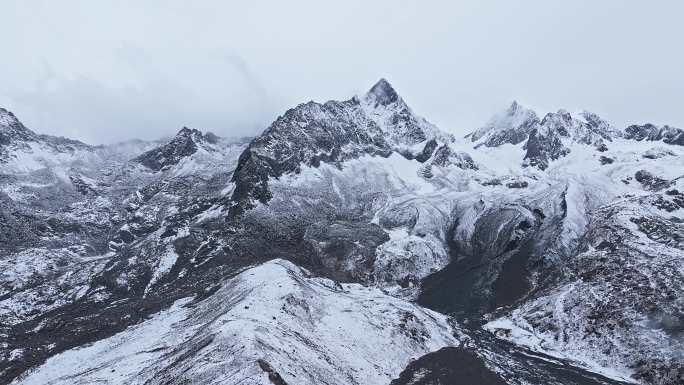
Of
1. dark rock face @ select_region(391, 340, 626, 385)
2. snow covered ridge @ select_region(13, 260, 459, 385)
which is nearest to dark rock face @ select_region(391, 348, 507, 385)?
dark rock face @ select_region(391, 340, 626, 385)

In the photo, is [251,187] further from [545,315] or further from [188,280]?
[545,315]

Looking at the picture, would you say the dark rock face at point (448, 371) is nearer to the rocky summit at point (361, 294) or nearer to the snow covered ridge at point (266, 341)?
the rocky summit at point (361, 294)

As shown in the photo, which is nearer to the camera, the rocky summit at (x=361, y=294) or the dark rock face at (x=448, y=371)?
the dark rock face at (x=448, y=371)

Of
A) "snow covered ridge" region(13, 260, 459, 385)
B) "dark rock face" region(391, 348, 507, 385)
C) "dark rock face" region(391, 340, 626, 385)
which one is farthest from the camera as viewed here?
"dark rock face" region(391, 340, 626, 385)

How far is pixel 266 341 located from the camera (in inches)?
2719

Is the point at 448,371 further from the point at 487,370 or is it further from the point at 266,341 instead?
the point at 266,341

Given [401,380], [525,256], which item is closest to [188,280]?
[401,380]

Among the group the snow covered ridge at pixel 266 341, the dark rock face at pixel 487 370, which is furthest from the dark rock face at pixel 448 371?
the snow covered ridge at pixel 266 341

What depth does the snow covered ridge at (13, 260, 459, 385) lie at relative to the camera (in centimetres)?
6462

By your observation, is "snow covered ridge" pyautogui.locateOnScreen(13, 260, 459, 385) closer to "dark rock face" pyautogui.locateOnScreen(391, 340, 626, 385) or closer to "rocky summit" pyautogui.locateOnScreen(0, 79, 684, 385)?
Answer: "rocky summit" pyautogui.locateOnScreen(0, 79, 684, 385)

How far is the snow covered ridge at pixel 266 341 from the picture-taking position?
64.6 metres

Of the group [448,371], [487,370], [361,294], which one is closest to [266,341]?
[448,371]

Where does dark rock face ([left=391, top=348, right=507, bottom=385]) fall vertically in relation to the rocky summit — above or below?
below

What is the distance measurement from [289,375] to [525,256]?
99306 mm
